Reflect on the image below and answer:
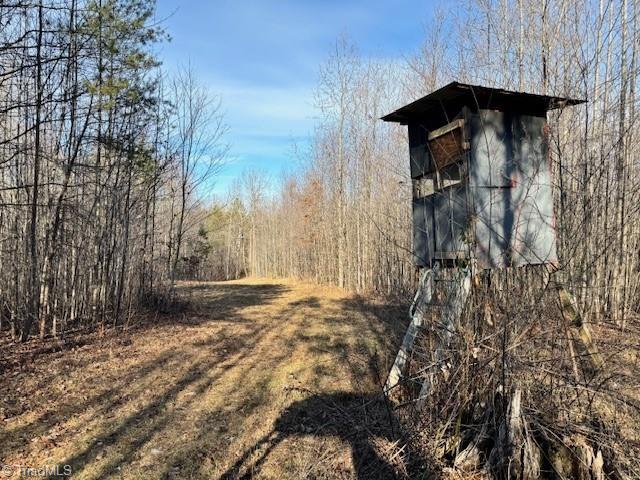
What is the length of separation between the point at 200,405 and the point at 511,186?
413cm

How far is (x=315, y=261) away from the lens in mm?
21438

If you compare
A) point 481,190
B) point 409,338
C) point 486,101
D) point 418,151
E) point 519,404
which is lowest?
point 519,404

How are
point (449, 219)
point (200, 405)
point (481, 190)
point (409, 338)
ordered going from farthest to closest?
1. point (200, 405)
2. point (409, 338)
3. point (449, 219)
4. point (481, 190)

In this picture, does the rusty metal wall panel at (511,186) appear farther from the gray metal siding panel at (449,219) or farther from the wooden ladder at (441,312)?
the wooden ladder at (441,312)

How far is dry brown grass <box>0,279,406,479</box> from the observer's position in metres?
3.62

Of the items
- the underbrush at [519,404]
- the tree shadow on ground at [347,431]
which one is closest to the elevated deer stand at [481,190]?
the tree shadow on ground at [347,431]

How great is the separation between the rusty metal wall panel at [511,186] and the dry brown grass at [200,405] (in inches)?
70.8

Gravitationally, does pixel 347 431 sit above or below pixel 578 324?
below

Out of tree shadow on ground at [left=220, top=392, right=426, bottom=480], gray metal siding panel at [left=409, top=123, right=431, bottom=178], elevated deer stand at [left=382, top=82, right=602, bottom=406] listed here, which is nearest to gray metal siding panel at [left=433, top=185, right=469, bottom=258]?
elevated deer stand at [left=382, top=82, right=602, bottom=406]

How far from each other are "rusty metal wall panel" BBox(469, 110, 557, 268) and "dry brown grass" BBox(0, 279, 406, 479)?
1.80m

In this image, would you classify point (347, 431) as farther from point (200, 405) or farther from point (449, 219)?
point (449, 219)

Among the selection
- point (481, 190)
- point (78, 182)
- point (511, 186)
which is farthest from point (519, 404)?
point (78, 182)

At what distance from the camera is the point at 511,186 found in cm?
455

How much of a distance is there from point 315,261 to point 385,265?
7.17 m
